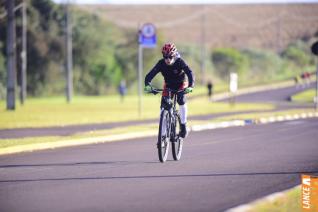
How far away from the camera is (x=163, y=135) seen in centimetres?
1466

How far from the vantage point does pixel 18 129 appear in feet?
89.8

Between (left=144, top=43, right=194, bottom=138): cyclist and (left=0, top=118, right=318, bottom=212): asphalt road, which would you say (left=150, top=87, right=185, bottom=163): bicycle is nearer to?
(left=144, top=43, right=194, bottom=138): cyclist

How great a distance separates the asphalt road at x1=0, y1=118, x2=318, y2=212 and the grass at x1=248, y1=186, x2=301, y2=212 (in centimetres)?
46

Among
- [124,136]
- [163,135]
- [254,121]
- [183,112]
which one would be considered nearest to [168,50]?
[163,135]

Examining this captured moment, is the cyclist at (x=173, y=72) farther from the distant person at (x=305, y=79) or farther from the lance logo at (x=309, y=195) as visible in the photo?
the distant person at (x=305, y=79)

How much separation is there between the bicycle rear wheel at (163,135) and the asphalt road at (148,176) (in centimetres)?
22

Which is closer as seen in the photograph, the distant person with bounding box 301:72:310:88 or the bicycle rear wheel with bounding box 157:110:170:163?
the bicycle rear wheel with bounding box 157:110:170:163

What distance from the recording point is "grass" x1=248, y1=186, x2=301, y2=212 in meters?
9.08

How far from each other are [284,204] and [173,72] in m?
5.42

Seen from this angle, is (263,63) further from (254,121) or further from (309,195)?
(309,195)

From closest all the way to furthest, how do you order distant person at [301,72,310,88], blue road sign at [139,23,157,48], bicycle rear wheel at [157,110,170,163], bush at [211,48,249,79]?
bicycle rear wheel at [157,110,170,163], blue road sign at [139,23,157,48], distant person at [301,72,310,88], bush at [211,48,249,79]

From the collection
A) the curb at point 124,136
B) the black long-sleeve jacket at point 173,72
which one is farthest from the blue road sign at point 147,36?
the black long-sleeve jacket at point 173,72

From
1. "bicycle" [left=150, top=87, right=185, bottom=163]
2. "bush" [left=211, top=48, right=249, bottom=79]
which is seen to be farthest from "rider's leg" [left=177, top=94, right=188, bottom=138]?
"bush" [left=211, top=48, right=249, bottom=79]

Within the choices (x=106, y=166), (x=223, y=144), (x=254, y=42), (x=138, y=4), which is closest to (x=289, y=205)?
(x=106, y=166)
